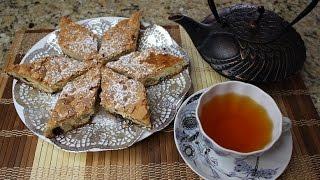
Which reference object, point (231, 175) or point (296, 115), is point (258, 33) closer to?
point (296, 115)

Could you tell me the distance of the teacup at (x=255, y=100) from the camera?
0.72m

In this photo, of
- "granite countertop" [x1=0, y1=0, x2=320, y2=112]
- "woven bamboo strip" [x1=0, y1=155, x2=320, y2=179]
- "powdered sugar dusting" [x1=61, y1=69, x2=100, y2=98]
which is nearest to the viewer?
"woven bamboo strip" [x1=0, y1=155, x2=320, y2=179]

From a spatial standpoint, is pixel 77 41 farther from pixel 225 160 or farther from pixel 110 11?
pixel 225 160

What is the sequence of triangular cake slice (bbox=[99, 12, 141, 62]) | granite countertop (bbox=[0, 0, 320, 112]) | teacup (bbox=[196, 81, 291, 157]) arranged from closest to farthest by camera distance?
teacup (bbox=[196, 81, 291, 157]) < triangular cake slice (bbox=[99, 12, 141, 62]) < granite countertop (bbox=[0, 0, 320, 112])

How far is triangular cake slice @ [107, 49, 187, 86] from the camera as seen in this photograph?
3.16 ft

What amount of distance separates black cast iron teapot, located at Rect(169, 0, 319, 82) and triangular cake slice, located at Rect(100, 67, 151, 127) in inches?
8.2

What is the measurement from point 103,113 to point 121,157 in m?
0.13

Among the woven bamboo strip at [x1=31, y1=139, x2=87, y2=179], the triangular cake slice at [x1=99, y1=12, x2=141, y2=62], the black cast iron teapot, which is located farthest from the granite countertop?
the woven bamboo strip at [x1=31, y1=139, x2=87, y2=179]

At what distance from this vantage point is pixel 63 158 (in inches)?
33.6

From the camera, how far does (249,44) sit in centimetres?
87

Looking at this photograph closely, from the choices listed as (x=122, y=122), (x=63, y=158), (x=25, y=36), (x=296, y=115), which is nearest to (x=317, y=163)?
(x=296, y=115)

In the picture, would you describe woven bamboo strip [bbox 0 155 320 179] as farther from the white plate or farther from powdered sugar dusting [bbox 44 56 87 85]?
powdered sugar dusting [bbox 44 56 87 85]

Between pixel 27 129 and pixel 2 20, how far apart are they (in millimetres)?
546

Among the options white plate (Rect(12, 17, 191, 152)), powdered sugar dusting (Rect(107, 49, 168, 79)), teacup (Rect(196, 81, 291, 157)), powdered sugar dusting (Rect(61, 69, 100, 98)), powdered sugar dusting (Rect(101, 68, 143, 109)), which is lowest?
white plate (Rect(12, 17, 191, 152))
